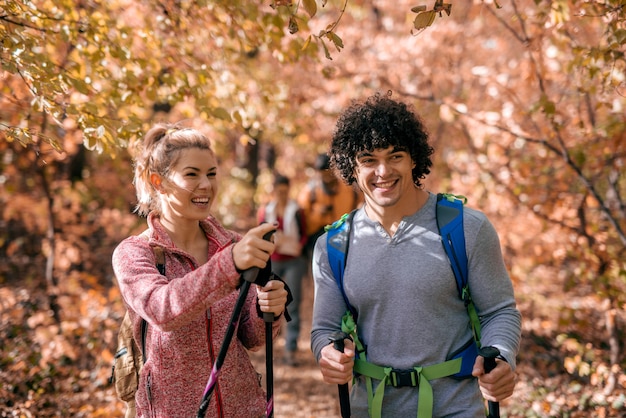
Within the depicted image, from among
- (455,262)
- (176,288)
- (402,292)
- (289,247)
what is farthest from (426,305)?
(289,247)

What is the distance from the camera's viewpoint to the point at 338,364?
2.22m

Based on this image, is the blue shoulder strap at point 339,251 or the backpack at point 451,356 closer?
the backpack at point 451,356

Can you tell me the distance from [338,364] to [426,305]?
422 millimetres

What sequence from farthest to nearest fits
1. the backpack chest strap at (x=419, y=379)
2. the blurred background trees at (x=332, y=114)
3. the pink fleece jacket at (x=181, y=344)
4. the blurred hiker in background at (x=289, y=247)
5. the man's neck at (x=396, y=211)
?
1. the blurred hiker in background at (x=289, y=247)
2. the blurred background trees at (x=332, y=114)
3. the man's neck at (x=396, y=211)
4. the backpack chest strap at (x=419, y=379)
5. the pink fleece jacket at (x=181, y=344)

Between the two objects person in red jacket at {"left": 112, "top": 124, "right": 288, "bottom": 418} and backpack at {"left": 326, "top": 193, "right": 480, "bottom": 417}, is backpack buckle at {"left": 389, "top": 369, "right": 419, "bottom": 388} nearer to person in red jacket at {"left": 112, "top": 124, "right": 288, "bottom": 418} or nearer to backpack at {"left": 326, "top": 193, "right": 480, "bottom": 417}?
backpack at {"left": 326, "top": 193, "right": 480, "bottom": 417}

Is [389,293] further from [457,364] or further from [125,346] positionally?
[125,346]

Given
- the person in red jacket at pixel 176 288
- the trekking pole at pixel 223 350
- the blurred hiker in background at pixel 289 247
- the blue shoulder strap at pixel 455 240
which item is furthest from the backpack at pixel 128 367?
the blurred hiker in background at pixel 289 247

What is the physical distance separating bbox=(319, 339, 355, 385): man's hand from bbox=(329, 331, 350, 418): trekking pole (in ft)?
0.08

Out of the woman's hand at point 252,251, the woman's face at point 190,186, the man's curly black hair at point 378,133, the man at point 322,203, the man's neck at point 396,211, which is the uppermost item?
the man at point 322,203

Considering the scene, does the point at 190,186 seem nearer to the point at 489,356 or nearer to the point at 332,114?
the point at 489,356

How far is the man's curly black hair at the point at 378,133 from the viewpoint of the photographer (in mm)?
2432

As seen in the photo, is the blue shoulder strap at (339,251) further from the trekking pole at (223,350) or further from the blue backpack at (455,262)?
the trekking pole at (223,350)

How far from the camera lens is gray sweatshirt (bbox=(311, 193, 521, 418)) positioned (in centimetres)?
228

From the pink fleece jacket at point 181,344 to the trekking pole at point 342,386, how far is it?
315mm
